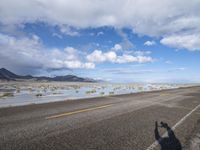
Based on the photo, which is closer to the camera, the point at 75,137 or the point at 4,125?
the point at 75,137

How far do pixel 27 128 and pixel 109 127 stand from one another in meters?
2.91

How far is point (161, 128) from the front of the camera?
6.86 metres

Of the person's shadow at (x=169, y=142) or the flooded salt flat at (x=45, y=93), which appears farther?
the flooded salt flat at (x=45, y=93)

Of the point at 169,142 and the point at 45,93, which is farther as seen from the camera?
the point at 45,93

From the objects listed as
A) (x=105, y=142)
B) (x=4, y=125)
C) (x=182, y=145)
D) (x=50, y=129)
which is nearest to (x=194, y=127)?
(x=182, y=145)

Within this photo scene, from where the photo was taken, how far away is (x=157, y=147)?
4.88 metres

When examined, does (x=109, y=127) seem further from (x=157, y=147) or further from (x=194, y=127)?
(x=194, y=127)

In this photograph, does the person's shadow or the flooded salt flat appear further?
the flooded salt flat

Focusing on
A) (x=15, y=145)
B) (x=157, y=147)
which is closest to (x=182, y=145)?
(x=157, y=147)

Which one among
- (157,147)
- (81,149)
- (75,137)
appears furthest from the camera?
(75,137)

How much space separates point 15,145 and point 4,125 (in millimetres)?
2270

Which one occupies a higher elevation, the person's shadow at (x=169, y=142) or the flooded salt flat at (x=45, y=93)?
the flooded salt flat at (x=45, y=93)

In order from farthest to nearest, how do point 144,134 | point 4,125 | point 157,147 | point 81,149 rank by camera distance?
1. point 4,125
2. point 144,134
3. point 157,147
4. point 81,149

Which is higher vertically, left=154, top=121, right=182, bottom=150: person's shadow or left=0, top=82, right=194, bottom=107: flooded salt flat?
left=0, top=82, right=194, bottom=107: flooded salt flat
